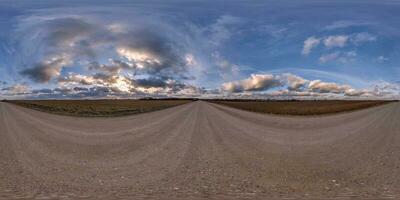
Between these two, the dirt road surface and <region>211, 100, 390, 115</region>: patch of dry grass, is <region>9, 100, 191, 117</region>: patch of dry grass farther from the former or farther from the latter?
the dirt road surface

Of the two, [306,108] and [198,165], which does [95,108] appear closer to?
[306,108]

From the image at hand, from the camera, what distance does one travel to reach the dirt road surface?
898cm

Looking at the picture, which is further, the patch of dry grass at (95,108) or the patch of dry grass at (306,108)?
the patch of dry grass at (306,108)

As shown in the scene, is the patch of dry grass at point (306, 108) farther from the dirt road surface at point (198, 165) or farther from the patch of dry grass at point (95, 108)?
the dirt road surface at point (198, 165)

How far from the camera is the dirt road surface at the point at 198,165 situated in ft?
29.5

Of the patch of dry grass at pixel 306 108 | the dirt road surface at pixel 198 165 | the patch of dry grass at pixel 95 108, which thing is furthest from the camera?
the patch of dry grass at pixel 306 108

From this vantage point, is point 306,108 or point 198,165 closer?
point 198,165

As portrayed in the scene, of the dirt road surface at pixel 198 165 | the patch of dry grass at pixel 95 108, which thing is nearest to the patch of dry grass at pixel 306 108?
the patch of dry grass at pixel 95 108

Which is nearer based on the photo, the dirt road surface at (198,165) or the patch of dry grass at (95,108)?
the dirt road surface at (198,165)

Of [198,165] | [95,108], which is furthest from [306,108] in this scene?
[198,165]

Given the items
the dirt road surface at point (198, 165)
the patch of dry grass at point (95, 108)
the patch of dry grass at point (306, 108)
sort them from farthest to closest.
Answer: the patch of dry grass at point (306, 108) < the patch of dry grass at point (95, 108) < the dirt road surface at point (198, 165)

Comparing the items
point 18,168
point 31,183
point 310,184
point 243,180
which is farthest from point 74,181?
point 310,184

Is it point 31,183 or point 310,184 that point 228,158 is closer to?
point 310,184

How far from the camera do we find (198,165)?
1243 cm
